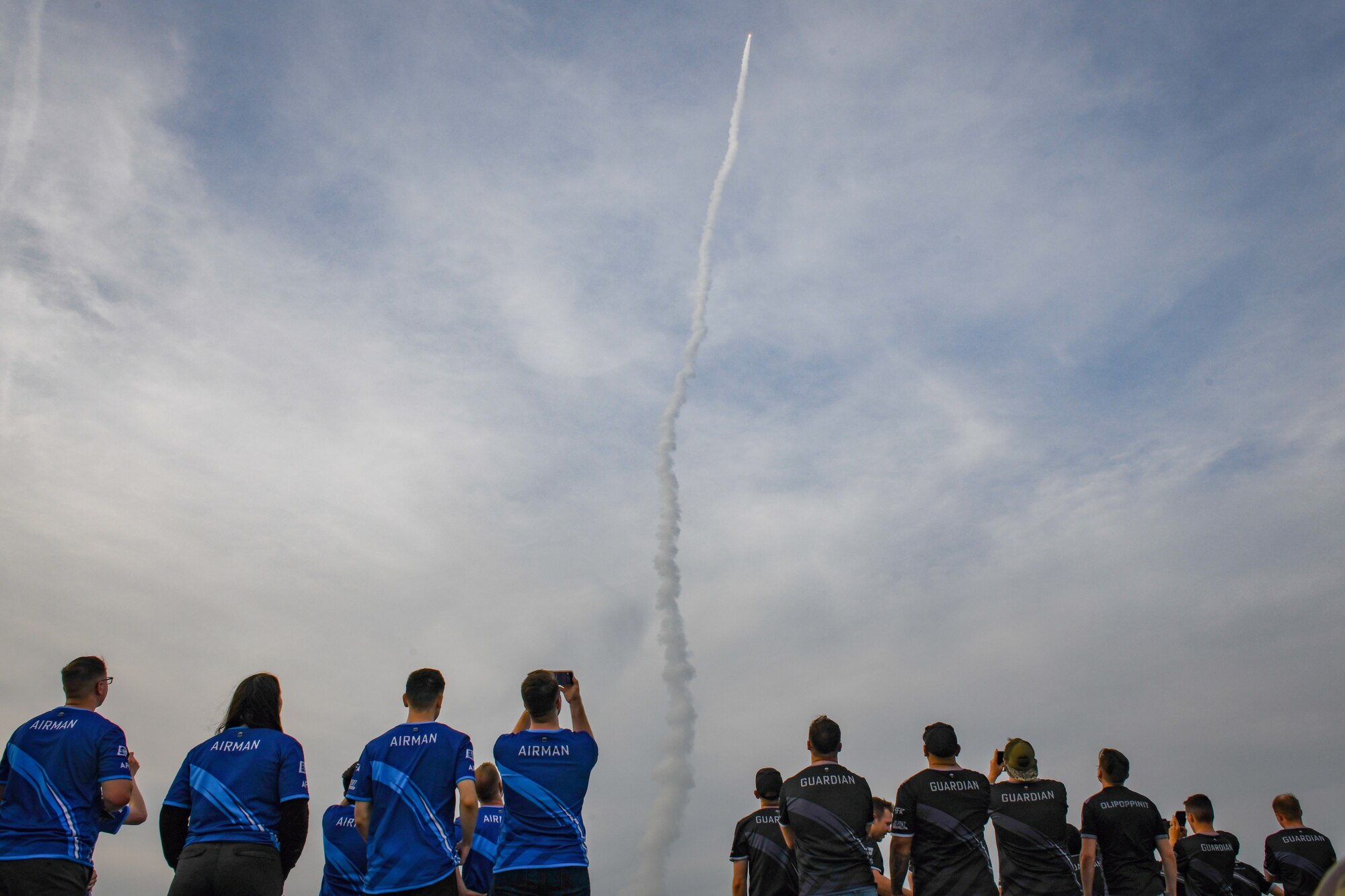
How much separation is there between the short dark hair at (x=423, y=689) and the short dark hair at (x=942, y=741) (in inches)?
228

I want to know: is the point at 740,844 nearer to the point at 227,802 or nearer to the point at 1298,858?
the point at 227,802

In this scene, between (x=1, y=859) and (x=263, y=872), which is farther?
(x=1, y=859)

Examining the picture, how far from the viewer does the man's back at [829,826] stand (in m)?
10.6

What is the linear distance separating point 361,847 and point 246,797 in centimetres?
303

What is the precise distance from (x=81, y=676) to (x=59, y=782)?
1.00 metres

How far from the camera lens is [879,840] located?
44.1 feet

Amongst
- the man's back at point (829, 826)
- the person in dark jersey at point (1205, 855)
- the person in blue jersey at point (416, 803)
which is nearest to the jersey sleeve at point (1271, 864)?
the person in dark jersey at point (1205, 855)

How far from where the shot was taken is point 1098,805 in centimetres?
1351

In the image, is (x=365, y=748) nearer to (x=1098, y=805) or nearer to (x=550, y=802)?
(x=550, y=802)

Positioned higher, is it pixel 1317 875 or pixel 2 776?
pixel 2 776

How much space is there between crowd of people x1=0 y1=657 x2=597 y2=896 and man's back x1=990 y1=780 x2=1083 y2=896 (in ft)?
19.4

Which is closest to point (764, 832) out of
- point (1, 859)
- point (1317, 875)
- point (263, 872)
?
point (263, 872)

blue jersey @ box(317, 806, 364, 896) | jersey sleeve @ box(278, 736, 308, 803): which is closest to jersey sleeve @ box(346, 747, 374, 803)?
jersey sleeve @ box(278, 736, 308, 803)

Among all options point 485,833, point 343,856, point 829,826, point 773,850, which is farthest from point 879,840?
point 343,856
